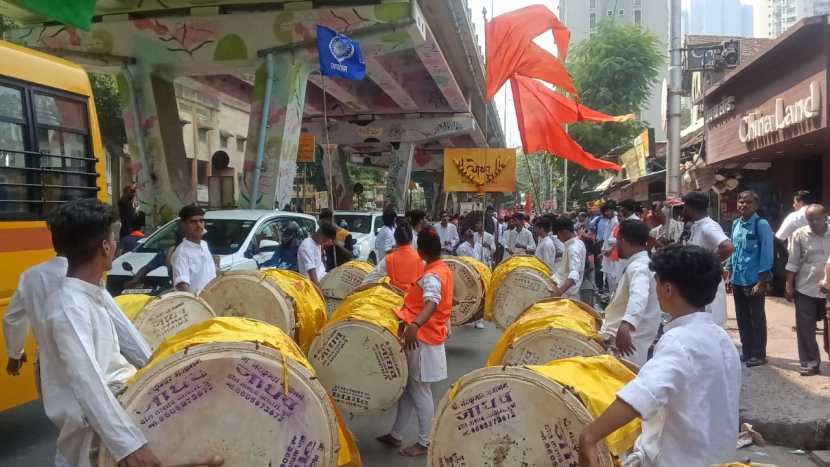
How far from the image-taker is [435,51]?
19578 millimetres

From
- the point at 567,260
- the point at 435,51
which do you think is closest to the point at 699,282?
the point at 567,260

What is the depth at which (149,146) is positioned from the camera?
1708 centimetres

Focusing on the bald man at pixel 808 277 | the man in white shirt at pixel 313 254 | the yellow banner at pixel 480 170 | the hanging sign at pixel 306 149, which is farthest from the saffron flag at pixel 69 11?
the hanging sign at pixel 306 149

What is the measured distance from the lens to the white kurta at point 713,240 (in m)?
6.02

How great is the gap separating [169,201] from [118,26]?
4107 millimetres

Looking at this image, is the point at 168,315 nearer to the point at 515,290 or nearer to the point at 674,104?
the point at 515,290

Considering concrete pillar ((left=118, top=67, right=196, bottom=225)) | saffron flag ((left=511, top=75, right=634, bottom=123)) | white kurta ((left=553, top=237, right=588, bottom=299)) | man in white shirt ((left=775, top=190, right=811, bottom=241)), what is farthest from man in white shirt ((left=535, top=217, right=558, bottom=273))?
concrete pillar ((left=118, top=67, right=196, bottom=225))

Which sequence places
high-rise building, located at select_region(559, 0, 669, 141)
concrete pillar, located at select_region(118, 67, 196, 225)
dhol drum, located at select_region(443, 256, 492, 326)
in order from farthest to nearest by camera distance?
high-rise building, located at select_region(559, 0, 669, 141) < concrete pillar, located at select_region(118, 67, 196, 225) < dhol drum, located at select_region(443, 256, 492, 326)

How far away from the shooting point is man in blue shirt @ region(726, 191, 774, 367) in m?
7.22

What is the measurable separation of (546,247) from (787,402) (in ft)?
16.0

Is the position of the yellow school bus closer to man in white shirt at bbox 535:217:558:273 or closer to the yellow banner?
man in white shirt at bbox 535:217:558:273

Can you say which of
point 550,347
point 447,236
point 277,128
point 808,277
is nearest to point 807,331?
point 808,277

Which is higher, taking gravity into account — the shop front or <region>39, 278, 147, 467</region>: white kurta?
the shop front

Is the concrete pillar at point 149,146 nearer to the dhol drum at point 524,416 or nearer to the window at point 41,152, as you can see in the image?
the window at point 41,152
